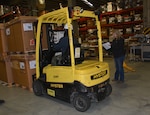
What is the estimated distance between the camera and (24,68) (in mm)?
5152

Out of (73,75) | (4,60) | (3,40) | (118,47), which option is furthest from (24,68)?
(118,47)

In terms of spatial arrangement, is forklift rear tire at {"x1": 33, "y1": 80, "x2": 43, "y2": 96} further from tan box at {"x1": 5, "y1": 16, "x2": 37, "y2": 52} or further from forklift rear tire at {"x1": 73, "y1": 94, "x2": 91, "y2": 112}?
forklift rear tire at {"x1": 73, "y1": 94, "x2": 91, "y2": 112}

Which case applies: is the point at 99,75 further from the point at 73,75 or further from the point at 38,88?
the point at 38,88

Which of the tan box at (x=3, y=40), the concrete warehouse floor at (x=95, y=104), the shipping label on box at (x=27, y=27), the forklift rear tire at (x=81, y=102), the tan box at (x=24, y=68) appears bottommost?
the concrete warehouse floor at (x=95, y=104)

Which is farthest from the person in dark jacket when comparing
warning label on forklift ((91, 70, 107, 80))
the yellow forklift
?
warning label on forklift ((91, 70, 107, 80))

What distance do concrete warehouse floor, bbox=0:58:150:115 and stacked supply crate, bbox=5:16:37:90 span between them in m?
0.46

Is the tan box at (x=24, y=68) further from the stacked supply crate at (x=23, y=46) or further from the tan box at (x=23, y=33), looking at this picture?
the tan box at (x=23, y=33)

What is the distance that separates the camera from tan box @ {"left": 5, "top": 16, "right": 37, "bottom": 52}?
4.88 m

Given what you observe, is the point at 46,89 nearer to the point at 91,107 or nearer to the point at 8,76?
the point at 91,107

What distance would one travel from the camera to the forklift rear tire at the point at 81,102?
354 centimetres

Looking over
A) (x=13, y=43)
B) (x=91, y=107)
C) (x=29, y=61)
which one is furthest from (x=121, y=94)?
(x=13, y=43)

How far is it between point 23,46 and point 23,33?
0.34 meters

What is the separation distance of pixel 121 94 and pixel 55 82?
1.62m

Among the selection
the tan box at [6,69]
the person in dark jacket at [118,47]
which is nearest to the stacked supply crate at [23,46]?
the tan box at [6,69]
